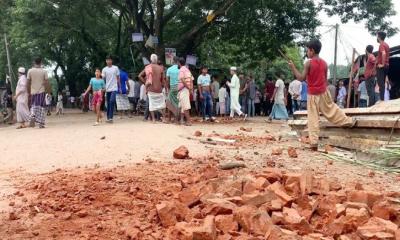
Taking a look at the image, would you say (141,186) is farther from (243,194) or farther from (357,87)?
(357,87)

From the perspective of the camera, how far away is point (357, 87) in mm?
15414

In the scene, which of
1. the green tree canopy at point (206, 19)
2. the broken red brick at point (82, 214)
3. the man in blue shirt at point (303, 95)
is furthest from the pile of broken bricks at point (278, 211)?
the green tree canopy at point (206, 19)

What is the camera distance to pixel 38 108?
11.0 meters

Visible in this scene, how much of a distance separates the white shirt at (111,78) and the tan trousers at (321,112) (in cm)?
538

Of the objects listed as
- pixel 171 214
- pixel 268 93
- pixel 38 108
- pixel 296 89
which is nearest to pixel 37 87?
pixel 38 108

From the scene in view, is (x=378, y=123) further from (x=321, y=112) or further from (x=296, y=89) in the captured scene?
(x=296, y=89)

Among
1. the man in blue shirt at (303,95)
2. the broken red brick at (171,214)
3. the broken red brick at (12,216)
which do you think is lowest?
the broken red brick at (12,216)

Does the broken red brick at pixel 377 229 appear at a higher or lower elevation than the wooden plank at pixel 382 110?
lower

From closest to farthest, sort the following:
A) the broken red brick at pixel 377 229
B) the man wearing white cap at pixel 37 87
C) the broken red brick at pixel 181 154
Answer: the broken red brick at pixel 377 229
the broken red brick at pixel 181 154
the man wearing white cap at pixel 37 87

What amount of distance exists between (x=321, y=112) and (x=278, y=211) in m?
3.96

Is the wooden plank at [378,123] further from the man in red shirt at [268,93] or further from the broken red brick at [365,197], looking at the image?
the man in red shirt at [268,93]

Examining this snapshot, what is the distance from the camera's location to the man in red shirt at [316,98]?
23.5 ft

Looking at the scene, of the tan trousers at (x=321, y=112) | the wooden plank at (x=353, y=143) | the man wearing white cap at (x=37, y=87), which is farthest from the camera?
the man wearing white cap at (x=37, y=87)

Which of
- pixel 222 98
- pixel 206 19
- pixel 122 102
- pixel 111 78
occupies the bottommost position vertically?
pixel 122 102
